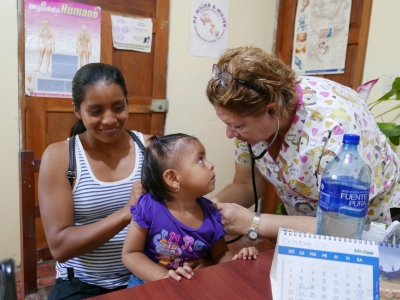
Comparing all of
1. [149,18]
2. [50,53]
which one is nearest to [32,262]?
[50,53]

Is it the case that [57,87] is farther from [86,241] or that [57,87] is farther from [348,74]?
[348,74]

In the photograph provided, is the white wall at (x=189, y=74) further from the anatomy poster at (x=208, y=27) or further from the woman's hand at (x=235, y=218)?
the woman's hand at (x=235, y=218)

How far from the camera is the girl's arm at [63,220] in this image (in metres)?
1.12

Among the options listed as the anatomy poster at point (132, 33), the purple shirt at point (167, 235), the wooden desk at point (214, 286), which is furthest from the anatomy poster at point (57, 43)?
the wooden desk at point (214, 286)

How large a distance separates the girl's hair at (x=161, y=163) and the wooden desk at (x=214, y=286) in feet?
1.16

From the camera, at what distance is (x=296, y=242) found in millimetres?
596

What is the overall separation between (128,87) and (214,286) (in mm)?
1946

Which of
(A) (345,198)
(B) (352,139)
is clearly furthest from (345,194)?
(B) (352,139)

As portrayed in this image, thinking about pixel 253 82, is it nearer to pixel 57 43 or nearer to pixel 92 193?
pixel 92 193

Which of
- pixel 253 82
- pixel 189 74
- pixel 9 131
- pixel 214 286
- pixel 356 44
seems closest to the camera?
pixel 214 286

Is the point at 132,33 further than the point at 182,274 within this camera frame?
Yes

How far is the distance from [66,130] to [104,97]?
1.22 m

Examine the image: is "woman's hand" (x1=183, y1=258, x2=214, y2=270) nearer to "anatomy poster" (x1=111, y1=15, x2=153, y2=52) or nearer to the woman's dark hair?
the woman's dark hair

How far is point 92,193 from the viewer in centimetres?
123
